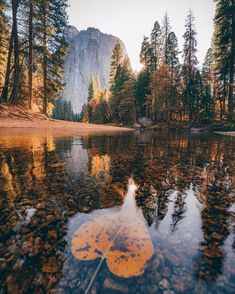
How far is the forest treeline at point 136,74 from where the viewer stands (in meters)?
12.9

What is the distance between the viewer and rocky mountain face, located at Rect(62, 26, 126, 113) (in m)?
130

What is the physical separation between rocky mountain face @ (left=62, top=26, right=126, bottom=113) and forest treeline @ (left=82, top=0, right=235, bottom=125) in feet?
344

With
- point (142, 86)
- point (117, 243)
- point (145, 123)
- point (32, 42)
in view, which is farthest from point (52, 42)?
point (117, 243)

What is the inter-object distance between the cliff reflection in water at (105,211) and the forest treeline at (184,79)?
60.0ft

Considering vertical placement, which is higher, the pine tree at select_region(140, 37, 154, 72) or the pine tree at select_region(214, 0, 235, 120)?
the pine tree at select_region(140, 37, 154, 72)

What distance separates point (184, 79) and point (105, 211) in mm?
27203

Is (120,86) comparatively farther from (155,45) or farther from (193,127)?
(193,127)

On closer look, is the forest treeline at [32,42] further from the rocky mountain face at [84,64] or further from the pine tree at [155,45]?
the rocky mountain face at [84,64]

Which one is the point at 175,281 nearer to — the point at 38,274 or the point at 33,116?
the point at 38,274

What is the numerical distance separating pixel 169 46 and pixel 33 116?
25.9 meters

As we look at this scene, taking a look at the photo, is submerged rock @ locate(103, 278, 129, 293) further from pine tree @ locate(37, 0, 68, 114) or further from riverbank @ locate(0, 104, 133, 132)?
pine tree @ locate(37, 0, 68, 114)

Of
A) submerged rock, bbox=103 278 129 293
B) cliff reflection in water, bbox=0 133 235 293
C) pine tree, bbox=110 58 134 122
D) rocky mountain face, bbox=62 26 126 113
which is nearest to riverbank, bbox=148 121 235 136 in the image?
pine tree, bbox=110 58 134 122

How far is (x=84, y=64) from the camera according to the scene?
137 meters

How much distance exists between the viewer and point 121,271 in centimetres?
91
